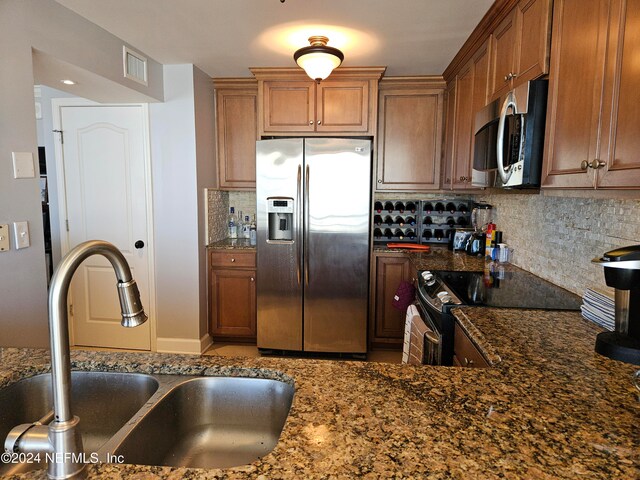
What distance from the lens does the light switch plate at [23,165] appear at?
1.89 meters

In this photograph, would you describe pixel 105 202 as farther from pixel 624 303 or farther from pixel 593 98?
pixel 624 303

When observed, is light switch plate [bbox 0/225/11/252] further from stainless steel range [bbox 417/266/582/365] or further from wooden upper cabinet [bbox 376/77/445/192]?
wooden upper cabinet [bbox 376/77/445/192]

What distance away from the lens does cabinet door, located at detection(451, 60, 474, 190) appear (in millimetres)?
2678

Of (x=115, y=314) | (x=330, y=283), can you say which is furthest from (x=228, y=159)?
(x=115, y=314)

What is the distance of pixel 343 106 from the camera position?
3.34 m

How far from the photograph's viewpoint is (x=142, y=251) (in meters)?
3.42

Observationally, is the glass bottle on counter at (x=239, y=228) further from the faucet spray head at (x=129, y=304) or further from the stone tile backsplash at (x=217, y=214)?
the faucet spray head at (x=129, y=304)

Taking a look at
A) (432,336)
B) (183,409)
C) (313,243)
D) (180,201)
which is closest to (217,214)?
(180,201)

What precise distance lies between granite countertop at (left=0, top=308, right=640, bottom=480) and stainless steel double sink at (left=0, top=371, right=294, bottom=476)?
0.04 meters

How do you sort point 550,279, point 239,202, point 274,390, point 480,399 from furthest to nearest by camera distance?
point 239,202 → point 550,279 → point 274,390 → point 480,399

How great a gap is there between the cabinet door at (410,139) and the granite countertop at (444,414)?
2393mm

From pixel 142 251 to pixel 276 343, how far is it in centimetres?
141

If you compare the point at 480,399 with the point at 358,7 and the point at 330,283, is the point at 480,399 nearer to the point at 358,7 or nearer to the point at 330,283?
the point at 358,7

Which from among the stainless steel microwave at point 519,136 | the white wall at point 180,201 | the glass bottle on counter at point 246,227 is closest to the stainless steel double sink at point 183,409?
the stainless steel microwave at point 519,136
